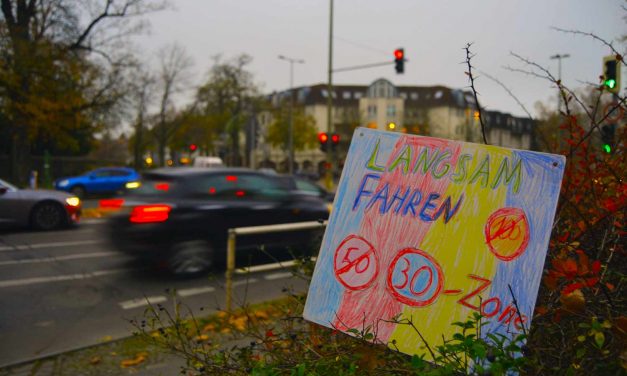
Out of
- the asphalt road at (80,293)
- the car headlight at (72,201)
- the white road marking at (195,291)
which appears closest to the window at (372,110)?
the car headlight at (72,201)

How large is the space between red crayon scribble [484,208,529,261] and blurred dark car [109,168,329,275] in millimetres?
6248

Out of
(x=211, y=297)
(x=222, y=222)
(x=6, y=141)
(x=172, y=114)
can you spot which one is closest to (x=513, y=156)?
(x=211, y=297)

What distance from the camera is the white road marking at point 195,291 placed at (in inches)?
278

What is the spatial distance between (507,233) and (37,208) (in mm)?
12572

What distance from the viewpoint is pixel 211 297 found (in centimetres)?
697

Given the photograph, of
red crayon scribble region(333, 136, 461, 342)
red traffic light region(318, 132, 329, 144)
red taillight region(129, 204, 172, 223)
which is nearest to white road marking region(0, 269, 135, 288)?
red taillight region(129, 204, 172, 223)

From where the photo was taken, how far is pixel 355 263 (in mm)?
2086

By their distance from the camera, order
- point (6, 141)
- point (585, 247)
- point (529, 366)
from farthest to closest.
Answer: point (6, 141) < point (585, 247) < point (529, 366)

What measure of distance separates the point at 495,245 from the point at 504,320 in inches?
10.0

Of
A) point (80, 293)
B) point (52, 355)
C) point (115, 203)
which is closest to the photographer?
point (52, 355)

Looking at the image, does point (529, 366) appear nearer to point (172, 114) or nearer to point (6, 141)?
point (6, 141)

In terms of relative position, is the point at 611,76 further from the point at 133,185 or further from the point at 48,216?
the point at 48,216

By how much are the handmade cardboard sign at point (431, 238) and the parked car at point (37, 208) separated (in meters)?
11.9

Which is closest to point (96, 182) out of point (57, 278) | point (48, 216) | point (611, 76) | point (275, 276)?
point (48, 216)
